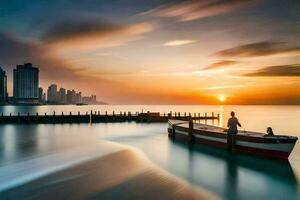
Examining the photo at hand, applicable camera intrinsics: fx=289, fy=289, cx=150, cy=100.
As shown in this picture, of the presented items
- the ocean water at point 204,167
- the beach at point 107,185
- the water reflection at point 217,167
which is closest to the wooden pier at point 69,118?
the water reflection at point 217,167

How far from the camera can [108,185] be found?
14.2 metres

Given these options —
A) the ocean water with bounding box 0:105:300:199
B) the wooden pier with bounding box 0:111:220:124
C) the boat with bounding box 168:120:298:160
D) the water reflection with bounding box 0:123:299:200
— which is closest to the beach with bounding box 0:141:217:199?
the ocean water with bounding box 0:105:300:199

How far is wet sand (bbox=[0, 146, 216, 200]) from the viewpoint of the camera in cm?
1270

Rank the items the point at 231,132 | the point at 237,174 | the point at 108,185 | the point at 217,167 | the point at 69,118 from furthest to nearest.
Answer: the point at 69,118 < the point at 231,132 < the point at 217,167 < the point at 237,174 < the point at 108,185

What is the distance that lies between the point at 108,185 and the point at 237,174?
839cm

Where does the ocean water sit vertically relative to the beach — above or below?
below

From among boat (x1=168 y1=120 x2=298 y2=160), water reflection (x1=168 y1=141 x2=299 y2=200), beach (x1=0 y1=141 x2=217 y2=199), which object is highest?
boat (x1=168 y1=120 x2=298 y2=160)

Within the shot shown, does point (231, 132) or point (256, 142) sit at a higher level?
point (231, 132)

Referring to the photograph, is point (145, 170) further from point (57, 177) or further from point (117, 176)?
point (57, 177)

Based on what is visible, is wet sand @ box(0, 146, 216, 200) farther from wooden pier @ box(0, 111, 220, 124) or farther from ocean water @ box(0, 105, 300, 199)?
wooden pier @ box(0, 111, 220, 124)

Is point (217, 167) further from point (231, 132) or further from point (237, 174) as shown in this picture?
point (231, 132)

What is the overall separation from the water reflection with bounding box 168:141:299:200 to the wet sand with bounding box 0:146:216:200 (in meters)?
1.37

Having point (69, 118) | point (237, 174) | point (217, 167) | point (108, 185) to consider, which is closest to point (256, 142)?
point (217, 167)

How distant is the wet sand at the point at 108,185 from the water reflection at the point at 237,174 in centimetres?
137
